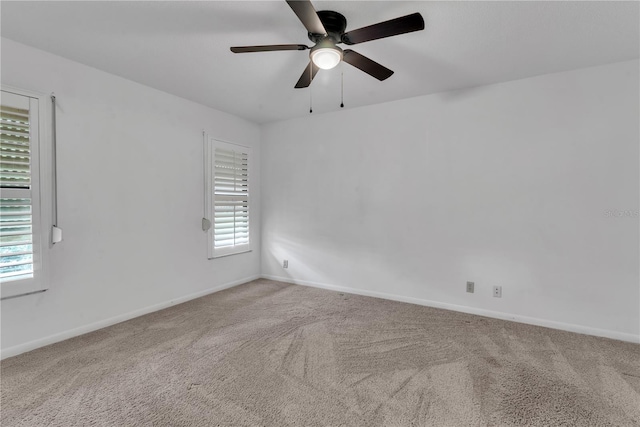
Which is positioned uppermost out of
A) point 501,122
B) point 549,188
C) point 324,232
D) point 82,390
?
point 501,122

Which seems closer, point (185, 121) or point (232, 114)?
point (185, 121)

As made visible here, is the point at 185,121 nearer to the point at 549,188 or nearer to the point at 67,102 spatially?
the point at 67,102

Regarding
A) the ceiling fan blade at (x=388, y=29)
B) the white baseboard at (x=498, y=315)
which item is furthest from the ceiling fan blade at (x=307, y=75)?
the white baseboard at (x=498, y=315)

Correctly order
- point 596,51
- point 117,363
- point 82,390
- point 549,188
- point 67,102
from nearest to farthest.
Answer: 1. point 82,390
2. point 117,363
3. point 596,51
4. point 67,102
5. point 549,188

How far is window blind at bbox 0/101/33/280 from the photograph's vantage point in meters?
2.29

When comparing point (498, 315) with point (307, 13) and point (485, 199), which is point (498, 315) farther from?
point (307, 13)

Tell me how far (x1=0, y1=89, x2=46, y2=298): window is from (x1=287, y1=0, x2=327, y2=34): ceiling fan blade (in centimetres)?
235

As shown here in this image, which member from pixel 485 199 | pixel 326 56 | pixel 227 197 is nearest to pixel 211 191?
pixel 227 197

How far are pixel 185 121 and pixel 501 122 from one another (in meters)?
3.54

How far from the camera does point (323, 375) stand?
2.11m

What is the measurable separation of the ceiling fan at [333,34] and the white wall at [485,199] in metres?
1.56

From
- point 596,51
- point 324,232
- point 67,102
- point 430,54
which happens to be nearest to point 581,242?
point 596,51

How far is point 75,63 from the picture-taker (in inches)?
105

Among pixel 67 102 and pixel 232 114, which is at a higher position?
pixel 232 114
